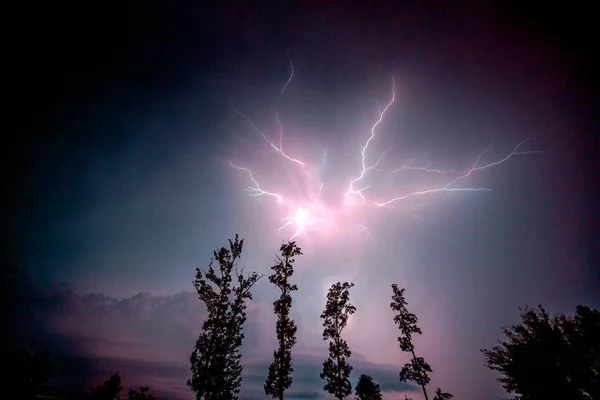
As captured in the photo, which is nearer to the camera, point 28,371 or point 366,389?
point 28,371

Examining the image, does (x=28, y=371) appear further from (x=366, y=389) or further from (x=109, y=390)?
(x=366, y=389)

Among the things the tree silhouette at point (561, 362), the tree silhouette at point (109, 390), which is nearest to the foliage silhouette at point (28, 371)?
the tree silhouette at point (109, 390)

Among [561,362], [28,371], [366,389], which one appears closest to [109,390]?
[28,371]

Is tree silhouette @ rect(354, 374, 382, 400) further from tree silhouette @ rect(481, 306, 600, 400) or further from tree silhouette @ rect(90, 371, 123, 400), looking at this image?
tree silhouette @ rect(90, 371, 123, 400)

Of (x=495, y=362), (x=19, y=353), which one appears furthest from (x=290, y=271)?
Answer: (x=495, y=362)

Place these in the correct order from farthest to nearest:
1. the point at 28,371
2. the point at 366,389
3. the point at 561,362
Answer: the point at 366,389, the point at 561,362, the point at 28,371

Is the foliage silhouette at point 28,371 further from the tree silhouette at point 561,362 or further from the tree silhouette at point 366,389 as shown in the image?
the tree silhouette at point 366,389


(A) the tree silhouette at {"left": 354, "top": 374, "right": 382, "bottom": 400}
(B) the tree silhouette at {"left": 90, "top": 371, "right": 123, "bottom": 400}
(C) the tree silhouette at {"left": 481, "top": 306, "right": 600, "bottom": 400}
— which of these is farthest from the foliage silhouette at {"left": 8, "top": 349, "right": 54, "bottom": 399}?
(A) the tree silhouette at {"left": 354, "top": 374, "right": 382, "bottom": 400}

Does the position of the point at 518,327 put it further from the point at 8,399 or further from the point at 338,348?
the point at 8,399
